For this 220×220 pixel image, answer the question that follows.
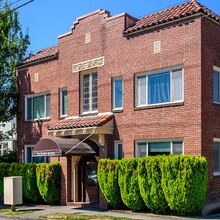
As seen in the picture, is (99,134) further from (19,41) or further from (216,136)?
(19,41)

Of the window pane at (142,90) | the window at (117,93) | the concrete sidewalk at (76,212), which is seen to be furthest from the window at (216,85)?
the concrete sidewalk at (76,212)

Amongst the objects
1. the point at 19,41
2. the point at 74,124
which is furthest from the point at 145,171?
the point at 19,41

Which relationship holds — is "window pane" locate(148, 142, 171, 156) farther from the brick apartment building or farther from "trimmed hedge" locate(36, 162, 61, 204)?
"trimmed hedge" locate(36, 162, 61, 204)

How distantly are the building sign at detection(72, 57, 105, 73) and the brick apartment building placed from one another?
0.15 ft

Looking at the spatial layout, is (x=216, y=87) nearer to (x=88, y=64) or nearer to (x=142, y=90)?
(x=142, y=90)

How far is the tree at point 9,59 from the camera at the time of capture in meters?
23.7

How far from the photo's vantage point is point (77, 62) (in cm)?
2020

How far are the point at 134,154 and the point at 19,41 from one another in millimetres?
11101

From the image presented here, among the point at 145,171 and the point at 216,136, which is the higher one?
the point at 216,136

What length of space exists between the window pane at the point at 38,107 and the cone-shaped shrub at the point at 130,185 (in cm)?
759

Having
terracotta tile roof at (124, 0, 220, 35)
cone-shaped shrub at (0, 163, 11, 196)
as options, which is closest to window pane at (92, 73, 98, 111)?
terracotta tile roof at (124, 0, 220, 35)

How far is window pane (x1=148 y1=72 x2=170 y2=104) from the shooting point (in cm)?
1689

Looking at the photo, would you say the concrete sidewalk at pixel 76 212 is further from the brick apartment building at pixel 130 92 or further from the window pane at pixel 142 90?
the window pane at pixel 142 90

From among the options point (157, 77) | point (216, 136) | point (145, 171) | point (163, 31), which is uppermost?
point (163, 31)
